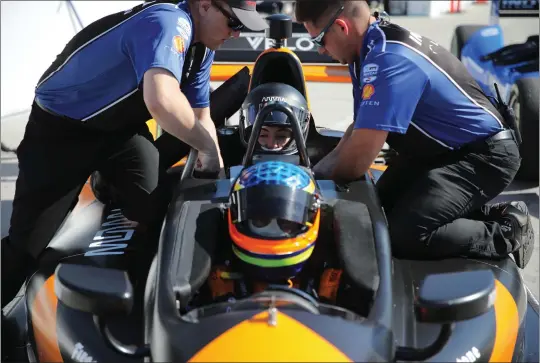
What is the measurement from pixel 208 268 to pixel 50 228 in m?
1.11

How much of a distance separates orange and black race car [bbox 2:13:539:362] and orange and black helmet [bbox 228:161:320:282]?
105 mm

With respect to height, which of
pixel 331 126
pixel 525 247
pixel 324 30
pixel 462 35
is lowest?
pixel 331 126

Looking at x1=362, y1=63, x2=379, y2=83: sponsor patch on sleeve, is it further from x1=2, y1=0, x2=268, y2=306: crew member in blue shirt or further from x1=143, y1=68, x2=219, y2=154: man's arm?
x1=143, y1=68, x2=219, y2=154: man's arm

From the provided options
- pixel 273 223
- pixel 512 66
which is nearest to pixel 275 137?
pixel 273 223

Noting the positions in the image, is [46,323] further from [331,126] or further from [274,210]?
[331,126]

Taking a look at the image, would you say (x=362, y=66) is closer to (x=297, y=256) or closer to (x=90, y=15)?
(x=297, y=256)

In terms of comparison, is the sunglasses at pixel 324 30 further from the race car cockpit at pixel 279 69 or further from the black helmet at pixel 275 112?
the race car cockpit at pixel 279 69

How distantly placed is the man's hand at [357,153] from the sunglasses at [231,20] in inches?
26.7

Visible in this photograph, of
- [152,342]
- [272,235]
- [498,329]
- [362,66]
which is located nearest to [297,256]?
[272,235]

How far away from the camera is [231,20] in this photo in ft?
9.68

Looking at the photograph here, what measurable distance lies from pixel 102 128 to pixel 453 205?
1506 millimetres

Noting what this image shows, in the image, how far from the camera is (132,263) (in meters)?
2.81

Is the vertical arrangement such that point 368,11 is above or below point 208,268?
above

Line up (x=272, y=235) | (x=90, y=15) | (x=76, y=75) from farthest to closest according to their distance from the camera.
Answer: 1. (x=90, y=15)
2. (x=76, y=75)
3. (x=272, y=235)
